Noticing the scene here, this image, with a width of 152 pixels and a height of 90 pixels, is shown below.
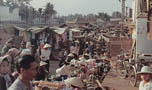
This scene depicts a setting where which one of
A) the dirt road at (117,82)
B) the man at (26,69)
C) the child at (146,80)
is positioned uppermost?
the man at (26,69)

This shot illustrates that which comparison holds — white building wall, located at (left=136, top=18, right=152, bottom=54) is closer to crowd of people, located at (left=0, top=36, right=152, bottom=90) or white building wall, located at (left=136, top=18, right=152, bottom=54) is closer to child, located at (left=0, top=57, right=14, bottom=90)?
crowd of people, located at (left=0, top=36, right=152, bottom=90)

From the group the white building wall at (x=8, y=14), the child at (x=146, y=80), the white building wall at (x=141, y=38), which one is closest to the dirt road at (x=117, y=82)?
the white building wall at (x=141, y=38)

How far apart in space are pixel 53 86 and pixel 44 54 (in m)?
4.86

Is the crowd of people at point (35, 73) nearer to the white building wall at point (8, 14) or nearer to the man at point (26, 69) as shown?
the man at point (26, 69)

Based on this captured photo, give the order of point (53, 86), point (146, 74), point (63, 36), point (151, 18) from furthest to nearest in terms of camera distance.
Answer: point (63, 36) < point (151, 18) < point (53, 86) < point (146, 74)

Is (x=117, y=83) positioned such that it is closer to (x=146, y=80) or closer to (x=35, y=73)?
(x=146, y=80)

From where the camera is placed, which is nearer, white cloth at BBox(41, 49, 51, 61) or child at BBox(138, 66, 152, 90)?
child at BBox(138, 66, 152, 90)

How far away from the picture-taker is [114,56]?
67.2ft

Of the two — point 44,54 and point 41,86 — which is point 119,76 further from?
point 41,86

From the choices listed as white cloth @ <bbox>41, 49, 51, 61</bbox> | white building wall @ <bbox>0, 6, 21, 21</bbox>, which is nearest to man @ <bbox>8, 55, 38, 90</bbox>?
white cloth @ <bbox>41, 49, 51, 61</bbox>

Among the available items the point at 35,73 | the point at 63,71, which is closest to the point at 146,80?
the point at 35,73

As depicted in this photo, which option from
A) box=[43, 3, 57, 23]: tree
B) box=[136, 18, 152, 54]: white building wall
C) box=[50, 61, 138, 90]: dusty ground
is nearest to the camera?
box=[50, 61, 138, 90]: dusty ground

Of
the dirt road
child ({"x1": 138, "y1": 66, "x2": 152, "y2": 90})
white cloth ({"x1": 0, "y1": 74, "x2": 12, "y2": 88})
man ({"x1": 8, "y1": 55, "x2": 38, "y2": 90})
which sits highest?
man ({"x1": 8, "y1": 55, "x2": 38, "y2": 90})

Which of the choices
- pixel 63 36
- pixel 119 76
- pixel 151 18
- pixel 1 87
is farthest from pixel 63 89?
pixel 63 36
